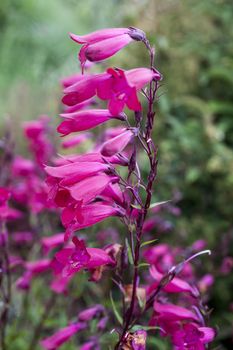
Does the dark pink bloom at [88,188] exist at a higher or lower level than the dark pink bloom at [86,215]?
higher

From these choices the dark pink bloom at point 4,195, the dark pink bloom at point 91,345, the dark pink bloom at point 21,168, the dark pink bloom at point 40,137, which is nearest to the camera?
the dark pink bloom at point 4,195

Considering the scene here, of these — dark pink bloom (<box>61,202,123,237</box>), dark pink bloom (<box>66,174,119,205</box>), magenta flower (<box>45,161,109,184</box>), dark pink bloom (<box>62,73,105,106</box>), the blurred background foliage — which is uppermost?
dark pink bloom (<box>62,73,105,106</box>)

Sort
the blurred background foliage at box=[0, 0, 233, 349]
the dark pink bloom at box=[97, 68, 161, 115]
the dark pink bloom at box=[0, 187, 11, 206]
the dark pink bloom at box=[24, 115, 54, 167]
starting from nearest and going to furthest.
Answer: the dark pink bloom at box=[97, 68, 161, 115] < the dark pink bloom at box=[0, 187, 11, 206] < the dark pink bloom at box=[24, 115, 54, 167] < the blurred background foliage at box=[0, 0, 233, 349]

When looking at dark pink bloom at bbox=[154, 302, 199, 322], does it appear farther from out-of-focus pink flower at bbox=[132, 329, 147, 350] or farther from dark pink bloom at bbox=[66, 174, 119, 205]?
dark pink bloom at bbox=[66, 174, 119, 205]

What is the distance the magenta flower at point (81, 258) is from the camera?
121 centimetres

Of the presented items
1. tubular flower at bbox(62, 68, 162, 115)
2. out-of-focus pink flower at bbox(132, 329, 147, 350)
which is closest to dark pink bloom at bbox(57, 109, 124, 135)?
tubular flower at bbox(62, 68, 162, 115)

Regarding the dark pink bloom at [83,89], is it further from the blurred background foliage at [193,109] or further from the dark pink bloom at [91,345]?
the blurred background foliage at [193,109]

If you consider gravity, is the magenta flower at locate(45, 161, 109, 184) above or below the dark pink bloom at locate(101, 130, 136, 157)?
below

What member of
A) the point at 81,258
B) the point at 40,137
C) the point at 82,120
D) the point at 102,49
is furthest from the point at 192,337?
the point at 40,137

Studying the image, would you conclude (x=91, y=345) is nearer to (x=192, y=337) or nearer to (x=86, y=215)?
(x=192, y=337)

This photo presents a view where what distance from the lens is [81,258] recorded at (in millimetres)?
1222

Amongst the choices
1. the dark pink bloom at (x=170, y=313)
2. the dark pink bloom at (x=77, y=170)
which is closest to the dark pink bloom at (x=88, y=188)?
the dark pink bloom at (x=77, y=170)

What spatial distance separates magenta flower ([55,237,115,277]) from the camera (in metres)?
1.21

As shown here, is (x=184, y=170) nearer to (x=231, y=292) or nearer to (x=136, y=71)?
(x=231, y=292)
